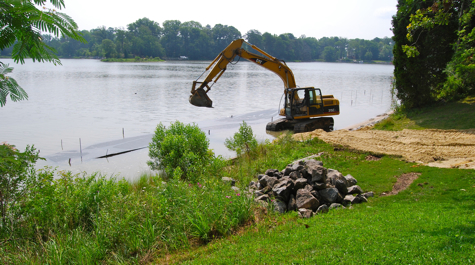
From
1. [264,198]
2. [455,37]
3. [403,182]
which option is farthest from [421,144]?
[264,198]

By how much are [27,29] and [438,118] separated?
70.2 feet

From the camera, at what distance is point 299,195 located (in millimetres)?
8672

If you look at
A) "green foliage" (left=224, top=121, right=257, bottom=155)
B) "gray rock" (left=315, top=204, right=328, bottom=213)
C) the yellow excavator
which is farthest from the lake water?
"gray rock" (left=315, top=204, right=328, bottom=213)

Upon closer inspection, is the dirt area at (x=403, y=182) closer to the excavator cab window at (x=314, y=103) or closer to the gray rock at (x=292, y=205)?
the gray rock at (x=292, y=205)

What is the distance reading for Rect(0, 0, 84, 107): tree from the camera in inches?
152

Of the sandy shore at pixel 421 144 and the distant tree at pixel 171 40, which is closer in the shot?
the sandy shore at pixel 421 144

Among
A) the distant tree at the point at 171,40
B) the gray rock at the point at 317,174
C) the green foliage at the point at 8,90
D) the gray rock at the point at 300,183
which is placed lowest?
the gray rock at the point at 300,183

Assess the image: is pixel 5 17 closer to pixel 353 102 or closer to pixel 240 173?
pixel 240 173

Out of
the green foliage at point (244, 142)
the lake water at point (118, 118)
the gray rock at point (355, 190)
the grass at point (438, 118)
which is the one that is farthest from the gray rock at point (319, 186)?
the grass at point (438, 118)

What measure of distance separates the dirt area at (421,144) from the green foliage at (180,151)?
6733 millimetres

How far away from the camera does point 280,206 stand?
8.44 m

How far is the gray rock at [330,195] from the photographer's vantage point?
8.74m

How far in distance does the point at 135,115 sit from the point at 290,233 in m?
21.8

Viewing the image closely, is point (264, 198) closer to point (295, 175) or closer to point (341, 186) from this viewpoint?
point (295, 175)
